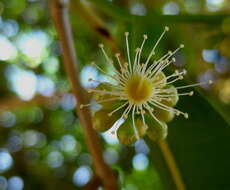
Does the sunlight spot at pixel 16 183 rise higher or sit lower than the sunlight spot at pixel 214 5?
lower

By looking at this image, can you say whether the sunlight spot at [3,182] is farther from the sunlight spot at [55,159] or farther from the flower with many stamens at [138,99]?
the flower with many stamens at [138,99]

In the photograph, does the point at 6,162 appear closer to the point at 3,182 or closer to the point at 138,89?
the point at 3,182

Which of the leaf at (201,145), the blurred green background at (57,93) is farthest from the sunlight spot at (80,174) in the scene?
the leaf at (201,145)

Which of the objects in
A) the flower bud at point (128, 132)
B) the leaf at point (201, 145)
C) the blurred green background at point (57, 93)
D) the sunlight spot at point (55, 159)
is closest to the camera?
the flower bud at point (128, 132)

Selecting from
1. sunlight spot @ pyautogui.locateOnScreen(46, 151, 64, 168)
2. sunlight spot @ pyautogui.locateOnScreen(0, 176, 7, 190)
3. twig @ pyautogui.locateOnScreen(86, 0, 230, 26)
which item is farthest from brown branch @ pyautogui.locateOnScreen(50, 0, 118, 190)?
sunlight spot @ pyautogui.locateOnScreen(46, 151, 64, 168)

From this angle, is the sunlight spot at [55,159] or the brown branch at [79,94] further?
the sunlight spot at [55,159]

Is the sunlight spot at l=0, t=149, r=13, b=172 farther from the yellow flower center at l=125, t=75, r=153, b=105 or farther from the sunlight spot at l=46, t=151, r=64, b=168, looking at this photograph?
the yellow flower center at l=125, t=75, r=153, b=105

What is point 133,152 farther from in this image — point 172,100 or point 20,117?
point 172,100

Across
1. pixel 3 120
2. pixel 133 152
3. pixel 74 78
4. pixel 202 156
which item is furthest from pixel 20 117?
pixel 202 156
